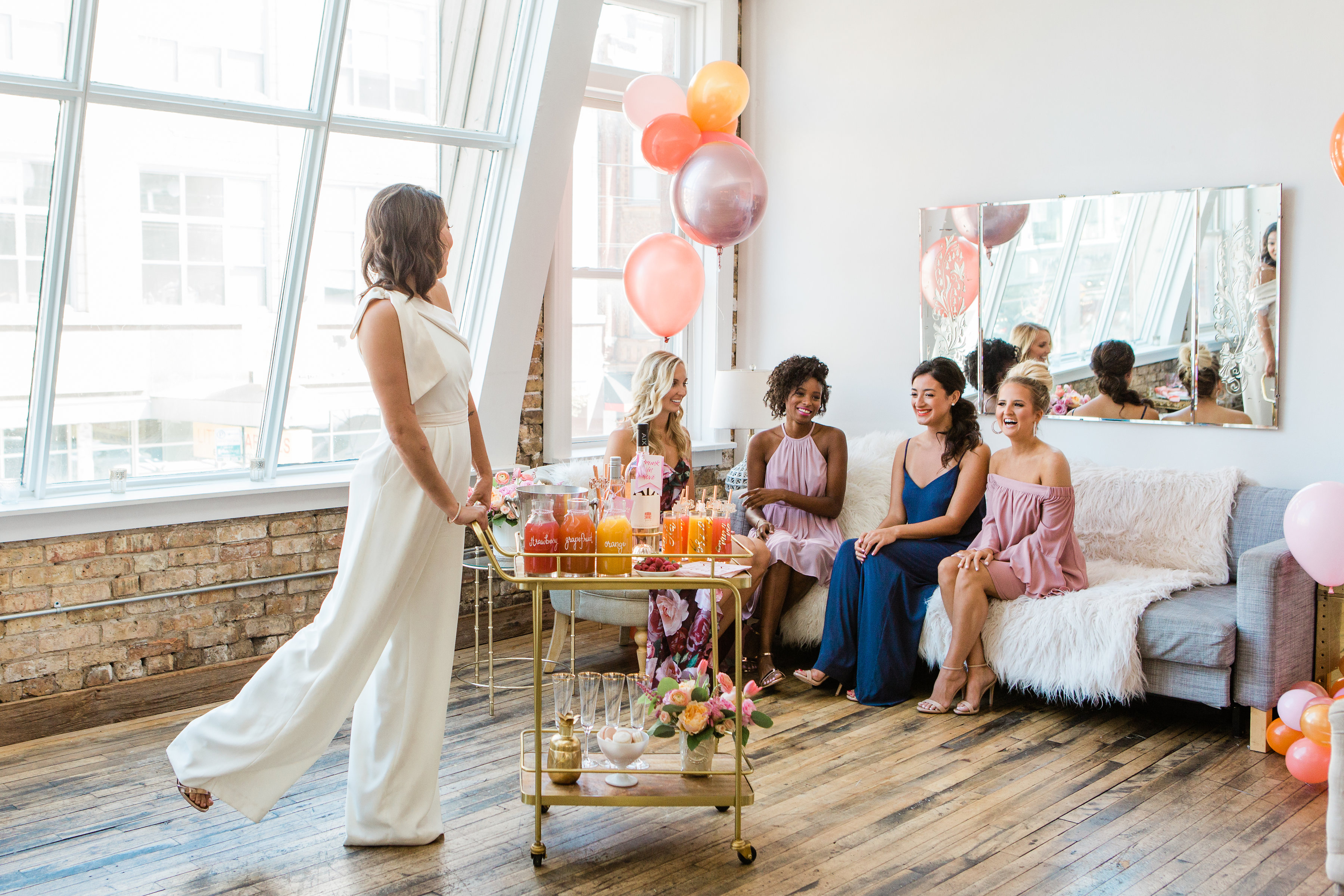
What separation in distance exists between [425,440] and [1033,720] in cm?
232

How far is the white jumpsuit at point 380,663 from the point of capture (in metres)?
2.60

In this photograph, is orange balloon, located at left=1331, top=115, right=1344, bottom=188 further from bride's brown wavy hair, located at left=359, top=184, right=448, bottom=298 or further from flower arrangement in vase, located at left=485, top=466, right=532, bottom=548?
flower arrangement in vase, located at left=485, top=466, right=532, bottom=548

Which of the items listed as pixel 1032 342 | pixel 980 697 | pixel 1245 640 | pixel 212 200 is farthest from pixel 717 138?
pixel 1245 640

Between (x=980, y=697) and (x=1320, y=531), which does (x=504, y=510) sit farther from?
(x=1320, y=531)

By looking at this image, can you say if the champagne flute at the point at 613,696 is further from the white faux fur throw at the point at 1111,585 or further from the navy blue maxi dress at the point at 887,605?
the white faux fur throw at the point at 1111,585

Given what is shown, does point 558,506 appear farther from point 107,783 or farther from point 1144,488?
point 1144,488

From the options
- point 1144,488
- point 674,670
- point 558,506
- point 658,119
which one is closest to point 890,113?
point 658,119

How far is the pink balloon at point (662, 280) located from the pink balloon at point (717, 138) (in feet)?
1.34

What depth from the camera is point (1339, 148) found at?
10.3ft

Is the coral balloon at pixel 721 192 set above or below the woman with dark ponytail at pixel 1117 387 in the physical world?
above

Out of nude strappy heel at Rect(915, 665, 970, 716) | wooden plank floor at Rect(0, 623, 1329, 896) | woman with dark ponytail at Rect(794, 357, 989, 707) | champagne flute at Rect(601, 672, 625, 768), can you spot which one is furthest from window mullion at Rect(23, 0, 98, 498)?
nude strappy heel at Rect(915, 665, 970, 716)

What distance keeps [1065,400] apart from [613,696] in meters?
2.69

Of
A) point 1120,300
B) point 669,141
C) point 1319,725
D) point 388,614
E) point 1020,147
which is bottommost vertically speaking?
point 1319,725

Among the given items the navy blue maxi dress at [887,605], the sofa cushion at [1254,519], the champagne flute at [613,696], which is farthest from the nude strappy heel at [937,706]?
the champagne flute at [613,696]
